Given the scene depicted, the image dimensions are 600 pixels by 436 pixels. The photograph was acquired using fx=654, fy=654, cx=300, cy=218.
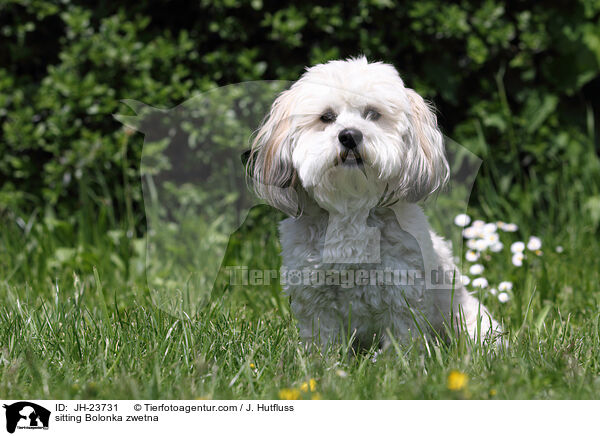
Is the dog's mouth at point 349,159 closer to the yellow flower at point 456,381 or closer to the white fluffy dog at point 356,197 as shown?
the white fluffy dog at point 356,197

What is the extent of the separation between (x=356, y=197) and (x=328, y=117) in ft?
0.97

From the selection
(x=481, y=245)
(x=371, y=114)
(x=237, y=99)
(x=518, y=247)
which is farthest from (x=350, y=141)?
(x=518, y=247)

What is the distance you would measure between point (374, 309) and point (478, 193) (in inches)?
81.3

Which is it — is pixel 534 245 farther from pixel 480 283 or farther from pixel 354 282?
pixel 354 282

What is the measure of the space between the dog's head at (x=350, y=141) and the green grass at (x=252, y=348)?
56 cm

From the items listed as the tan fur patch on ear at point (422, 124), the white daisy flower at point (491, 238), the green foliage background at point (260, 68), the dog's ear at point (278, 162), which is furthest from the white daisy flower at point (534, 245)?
the dog's ear at point (278, 162)

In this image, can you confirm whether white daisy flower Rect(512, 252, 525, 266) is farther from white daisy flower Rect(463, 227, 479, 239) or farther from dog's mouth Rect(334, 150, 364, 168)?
dog's mouth Rect(334, 150, 364, 168)

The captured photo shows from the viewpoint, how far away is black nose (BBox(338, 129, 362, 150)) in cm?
215

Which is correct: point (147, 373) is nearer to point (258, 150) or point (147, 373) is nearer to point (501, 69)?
point (258, 150)

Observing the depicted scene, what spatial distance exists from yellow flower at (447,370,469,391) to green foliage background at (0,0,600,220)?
236cm

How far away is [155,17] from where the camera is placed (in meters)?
4.31

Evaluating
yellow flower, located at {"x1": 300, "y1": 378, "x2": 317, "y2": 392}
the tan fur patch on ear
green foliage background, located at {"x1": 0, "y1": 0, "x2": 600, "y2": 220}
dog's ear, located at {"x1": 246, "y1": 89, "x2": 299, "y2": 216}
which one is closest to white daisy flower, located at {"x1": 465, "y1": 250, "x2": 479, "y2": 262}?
green foliage background, located at {"x1": 0, "y1": 0, "x2": 600, "y2": 220}

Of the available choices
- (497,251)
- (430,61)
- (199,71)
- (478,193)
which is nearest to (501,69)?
(430,61)

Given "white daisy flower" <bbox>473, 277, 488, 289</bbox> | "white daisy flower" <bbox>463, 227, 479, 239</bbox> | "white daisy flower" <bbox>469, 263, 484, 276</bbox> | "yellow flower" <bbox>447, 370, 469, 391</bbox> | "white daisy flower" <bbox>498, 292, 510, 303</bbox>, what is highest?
"white daisy flower" <bbox>463, 227, 479, 239</bbox>
